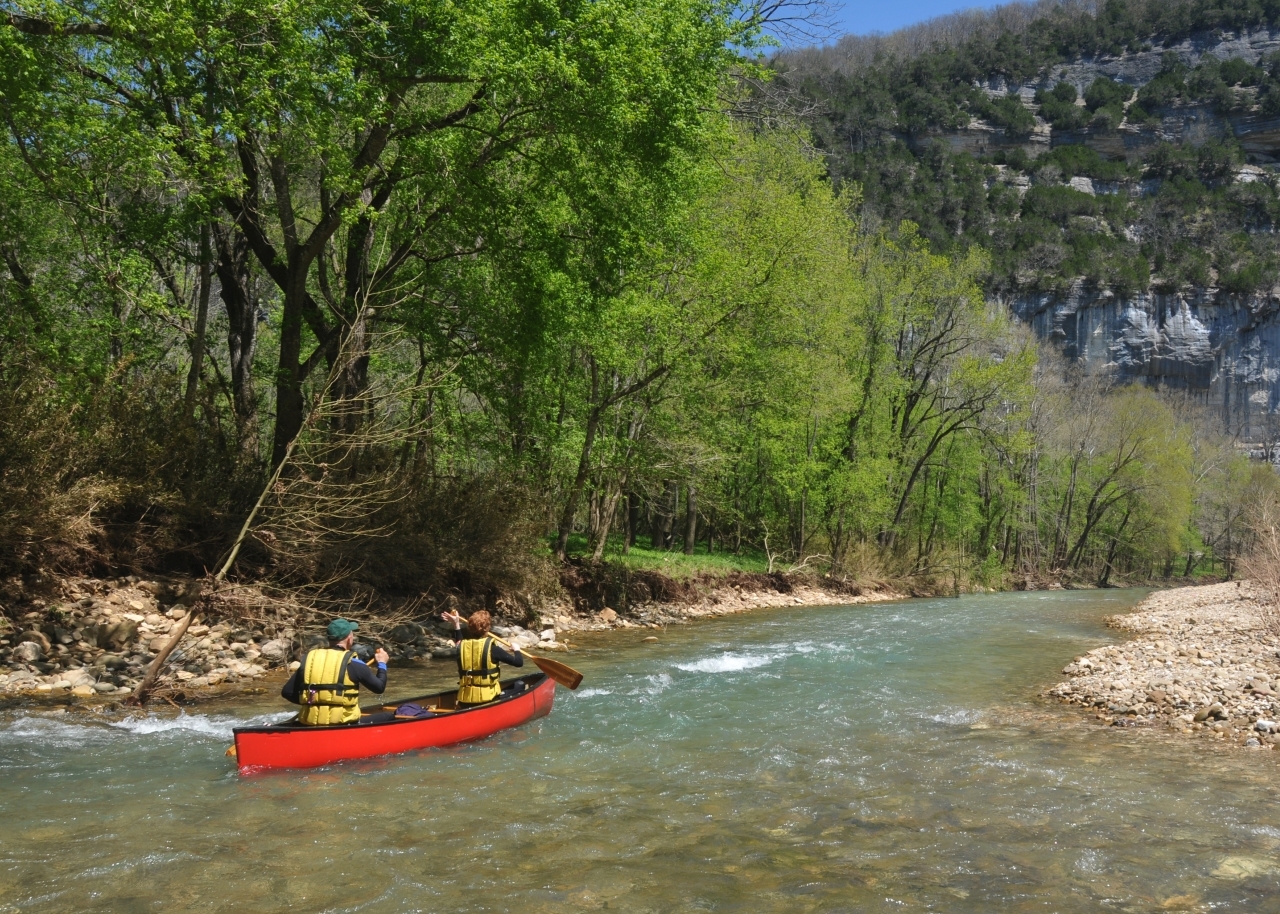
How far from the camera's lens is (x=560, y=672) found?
1088 centimetres

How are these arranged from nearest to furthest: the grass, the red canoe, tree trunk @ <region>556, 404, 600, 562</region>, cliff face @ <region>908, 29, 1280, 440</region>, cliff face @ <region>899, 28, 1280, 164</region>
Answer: the red canoe < tree trunk @ <region>556, 404, 600, 562</region> < the grass < cliff face @ <region>908, 29, 1280, 440</region> < cliff face @ <region>899, 28, 1280, 164</region>

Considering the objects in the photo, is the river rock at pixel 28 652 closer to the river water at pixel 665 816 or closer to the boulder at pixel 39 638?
the boulder at pixel 39 638

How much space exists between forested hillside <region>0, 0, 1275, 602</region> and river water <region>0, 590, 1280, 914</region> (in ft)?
13.1

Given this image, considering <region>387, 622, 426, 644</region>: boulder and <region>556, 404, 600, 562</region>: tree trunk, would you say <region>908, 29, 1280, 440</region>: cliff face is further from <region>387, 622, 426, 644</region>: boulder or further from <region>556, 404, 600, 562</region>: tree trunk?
<region>387, 622, 426, 644</region>: boulder

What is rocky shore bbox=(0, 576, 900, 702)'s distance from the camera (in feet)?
32.8

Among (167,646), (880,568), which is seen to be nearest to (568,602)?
(167,646)

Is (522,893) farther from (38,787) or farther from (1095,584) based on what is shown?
(1095,584)

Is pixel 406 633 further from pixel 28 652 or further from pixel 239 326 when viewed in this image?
pixel 239 326

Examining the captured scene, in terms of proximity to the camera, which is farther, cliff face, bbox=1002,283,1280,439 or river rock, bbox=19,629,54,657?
cliff face, bbox=1002,283,1280,439

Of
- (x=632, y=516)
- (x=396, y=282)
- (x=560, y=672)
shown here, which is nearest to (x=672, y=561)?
(x=632, y=516)

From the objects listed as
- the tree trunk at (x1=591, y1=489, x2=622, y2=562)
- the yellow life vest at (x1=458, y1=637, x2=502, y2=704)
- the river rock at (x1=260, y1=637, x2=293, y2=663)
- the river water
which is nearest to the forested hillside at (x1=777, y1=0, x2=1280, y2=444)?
the tree trunk at (x1=591, y1=489, x2=622, y2=562)

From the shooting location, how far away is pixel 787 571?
27516 mm

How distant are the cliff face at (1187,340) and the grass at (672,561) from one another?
63650 mm

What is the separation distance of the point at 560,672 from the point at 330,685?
340 centimetres
